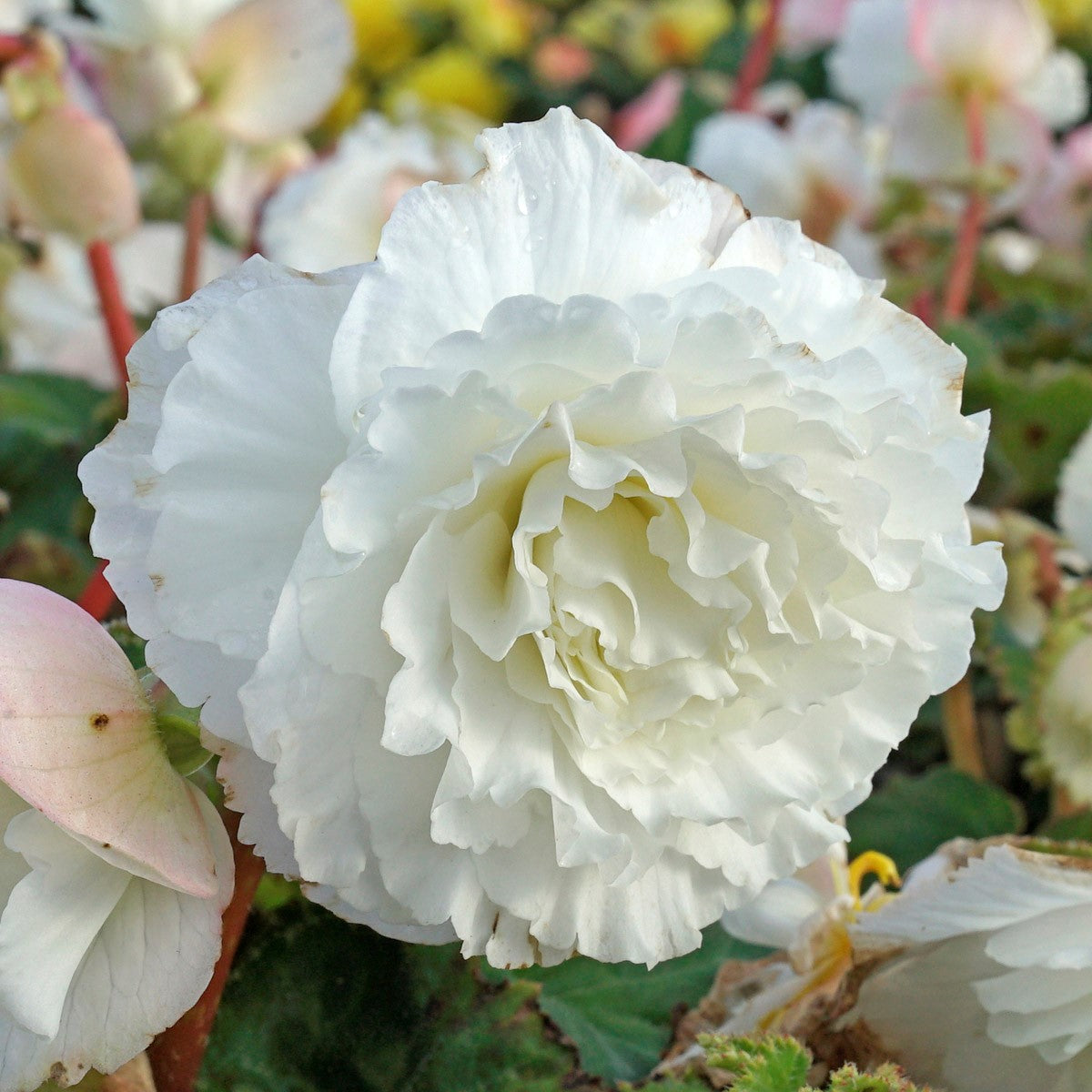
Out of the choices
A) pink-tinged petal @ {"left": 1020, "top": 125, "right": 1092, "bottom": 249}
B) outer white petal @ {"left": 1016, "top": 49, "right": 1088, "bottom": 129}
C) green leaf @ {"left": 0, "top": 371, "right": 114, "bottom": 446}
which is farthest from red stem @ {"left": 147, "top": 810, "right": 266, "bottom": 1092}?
pink-tinged petal @ {"left": 1020, "top": 125, "right": 1092, "bottom": 249}

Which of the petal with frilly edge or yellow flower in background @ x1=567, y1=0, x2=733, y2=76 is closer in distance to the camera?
the petal with frilly edge

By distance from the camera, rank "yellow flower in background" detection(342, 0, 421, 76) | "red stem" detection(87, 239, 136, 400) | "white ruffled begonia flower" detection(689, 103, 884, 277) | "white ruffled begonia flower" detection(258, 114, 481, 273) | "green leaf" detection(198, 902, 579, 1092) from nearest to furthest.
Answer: "green leaf" detection(198, 902, 579, 1092)
"red stem" detection(87, 239, 136, 400)
"white ruffled begonia flower" detection(258, 114, 481, 273)
"white ruffled begonia flower" detection(689, 103, 884, 277)
"yellow flower in background" detection(342, 0, 421, 76)

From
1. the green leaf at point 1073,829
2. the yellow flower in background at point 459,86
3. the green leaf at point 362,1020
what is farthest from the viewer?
the yellow flower in background at point 459,86

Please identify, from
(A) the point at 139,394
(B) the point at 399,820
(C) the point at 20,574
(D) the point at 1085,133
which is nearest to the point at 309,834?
(B) the point at 399,820

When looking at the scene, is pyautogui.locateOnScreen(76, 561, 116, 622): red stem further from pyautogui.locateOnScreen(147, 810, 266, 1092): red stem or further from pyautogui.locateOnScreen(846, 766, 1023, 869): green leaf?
pyautogui.locateOnScreen(846, 766, 1023, 869): green leaf

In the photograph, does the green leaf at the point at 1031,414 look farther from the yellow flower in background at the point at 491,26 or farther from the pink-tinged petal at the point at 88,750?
the yellow flower in background at the point at 491,26

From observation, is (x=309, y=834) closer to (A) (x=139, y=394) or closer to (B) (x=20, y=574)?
(A) (x=139, y=394)

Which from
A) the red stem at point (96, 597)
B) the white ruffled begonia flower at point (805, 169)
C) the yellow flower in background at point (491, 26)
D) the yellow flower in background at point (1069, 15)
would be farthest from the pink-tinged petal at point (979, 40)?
the yellow flower in background at point (491, 26)
